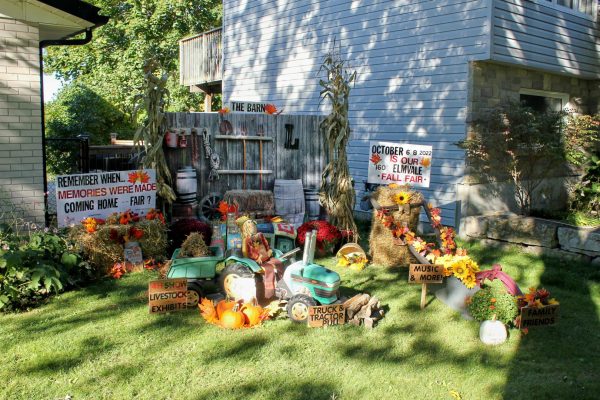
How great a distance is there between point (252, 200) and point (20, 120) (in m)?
3.24

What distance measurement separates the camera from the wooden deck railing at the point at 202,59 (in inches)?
580

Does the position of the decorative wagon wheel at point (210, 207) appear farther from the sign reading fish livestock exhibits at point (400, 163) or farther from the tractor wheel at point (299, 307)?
the tractor wheel at point (299, 307)

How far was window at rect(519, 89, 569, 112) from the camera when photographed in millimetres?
10312

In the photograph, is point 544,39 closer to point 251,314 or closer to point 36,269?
point 251,314

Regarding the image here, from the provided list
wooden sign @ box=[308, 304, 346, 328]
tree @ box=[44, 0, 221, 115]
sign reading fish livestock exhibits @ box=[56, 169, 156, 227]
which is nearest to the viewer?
wooden sign @ box=[308, 304, 346, 328]

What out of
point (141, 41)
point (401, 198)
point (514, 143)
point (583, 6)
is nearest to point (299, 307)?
point (401, 198)

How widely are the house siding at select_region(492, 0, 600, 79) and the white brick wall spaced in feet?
22.0

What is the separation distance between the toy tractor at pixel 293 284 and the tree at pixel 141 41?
1983 centimetres

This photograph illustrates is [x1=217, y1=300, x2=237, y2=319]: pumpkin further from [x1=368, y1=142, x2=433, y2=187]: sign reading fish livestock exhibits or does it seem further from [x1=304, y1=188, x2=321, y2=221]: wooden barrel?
[x1=304, y1=188, x2=321, y2=221]: wooden barrel

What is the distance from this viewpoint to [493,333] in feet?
15.5

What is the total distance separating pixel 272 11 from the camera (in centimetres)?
1291

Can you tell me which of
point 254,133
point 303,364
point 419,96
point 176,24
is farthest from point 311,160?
point 176,24

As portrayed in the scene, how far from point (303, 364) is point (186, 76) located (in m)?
13.1

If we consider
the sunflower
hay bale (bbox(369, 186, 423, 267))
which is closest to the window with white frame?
hay bale (bbox(369, 186, 423, 267))
